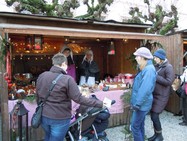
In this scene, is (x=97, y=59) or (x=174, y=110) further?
(x=97, y=59)

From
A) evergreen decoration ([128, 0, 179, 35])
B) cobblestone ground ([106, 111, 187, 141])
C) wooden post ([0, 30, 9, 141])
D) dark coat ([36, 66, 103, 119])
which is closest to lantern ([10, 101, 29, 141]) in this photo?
wooden post ([0, 30, 9, 141])

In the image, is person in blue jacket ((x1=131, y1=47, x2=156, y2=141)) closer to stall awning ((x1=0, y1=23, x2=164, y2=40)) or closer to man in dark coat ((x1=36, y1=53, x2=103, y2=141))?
man in dark coat ((x1=36, y1=53, x2=103, y2=141))

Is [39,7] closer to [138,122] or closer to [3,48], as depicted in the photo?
[3,48]

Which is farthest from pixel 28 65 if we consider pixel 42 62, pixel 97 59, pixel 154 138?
pixel 154 138

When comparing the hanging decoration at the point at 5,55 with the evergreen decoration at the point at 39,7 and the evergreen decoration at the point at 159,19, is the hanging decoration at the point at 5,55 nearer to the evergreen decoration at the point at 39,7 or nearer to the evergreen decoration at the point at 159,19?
the evergreen decoration at the point at 39,7

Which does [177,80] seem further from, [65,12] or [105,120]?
[65,12]

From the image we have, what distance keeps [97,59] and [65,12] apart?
377 centimetres

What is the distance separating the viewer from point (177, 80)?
615 cm

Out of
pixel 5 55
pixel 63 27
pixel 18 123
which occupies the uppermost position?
pixel 63 27

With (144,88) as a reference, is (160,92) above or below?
below

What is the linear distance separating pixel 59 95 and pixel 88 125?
3.23 feet

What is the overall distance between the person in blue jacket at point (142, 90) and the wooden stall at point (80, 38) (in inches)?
62.6

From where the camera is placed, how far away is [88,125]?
11.8ft

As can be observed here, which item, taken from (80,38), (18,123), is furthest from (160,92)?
(80,38)
